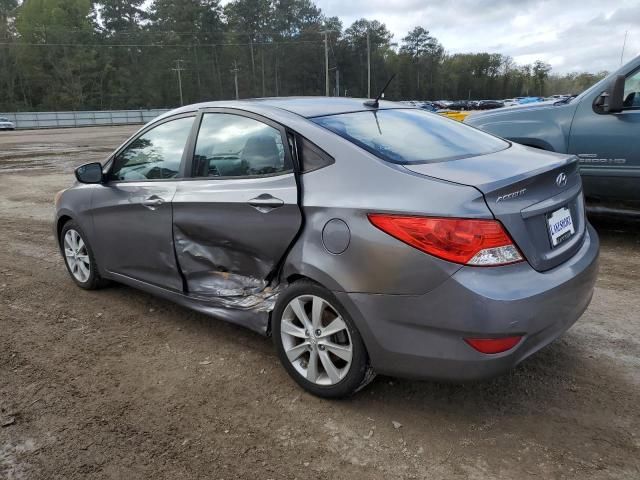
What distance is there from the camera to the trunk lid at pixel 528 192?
2.50 meters

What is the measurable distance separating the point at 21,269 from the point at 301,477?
436cm

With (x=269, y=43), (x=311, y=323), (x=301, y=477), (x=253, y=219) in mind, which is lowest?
(x=301, y=477)

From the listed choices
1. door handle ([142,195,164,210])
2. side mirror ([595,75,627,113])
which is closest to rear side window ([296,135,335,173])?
door handle ([142,195,164,210])

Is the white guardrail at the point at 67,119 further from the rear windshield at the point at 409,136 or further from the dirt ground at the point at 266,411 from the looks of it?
the rear windshield at the point at 409,136

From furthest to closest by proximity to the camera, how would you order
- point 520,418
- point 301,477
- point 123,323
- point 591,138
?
point 591,138 < point 123,323 < point 520,418 < point 301,477

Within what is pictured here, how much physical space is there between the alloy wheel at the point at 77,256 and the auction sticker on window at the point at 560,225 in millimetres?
3670

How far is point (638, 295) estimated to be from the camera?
4.27 m

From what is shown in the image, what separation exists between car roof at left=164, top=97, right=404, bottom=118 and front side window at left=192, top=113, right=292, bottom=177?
4.8 inches

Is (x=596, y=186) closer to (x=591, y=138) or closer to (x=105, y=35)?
(x=591, y=138)

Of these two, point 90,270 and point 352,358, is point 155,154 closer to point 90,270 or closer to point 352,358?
point 90,270

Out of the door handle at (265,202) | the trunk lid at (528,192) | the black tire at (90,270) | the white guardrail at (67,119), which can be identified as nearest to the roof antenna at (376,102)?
the trunk lid at (528,192)

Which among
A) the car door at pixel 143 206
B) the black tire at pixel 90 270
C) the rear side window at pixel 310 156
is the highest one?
the rear side window at pixel 310 156

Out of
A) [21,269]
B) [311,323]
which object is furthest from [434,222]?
[21,269]

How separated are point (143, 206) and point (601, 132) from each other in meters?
4.43
